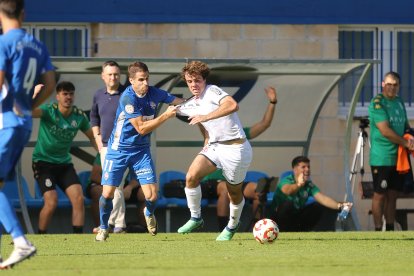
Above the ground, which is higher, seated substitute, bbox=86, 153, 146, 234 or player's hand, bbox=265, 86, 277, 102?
player's hand, bbox=265, 86, 277, 102

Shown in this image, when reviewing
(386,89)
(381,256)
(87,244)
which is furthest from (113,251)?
(386,89)

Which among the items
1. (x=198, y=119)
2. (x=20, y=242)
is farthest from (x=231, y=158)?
(x=20, y=242)

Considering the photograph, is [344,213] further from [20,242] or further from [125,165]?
[20,242]

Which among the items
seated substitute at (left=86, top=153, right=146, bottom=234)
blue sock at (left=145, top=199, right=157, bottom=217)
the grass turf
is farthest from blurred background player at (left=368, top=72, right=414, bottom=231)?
blue sock at (left=145, top=199, right=157, bottom=217)

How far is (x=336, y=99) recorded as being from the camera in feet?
62.0

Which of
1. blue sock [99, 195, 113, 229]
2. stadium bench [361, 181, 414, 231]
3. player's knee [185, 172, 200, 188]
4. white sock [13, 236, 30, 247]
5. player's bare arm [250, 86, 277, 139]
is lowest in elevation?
stadium bench [361, 181, 414, 231]

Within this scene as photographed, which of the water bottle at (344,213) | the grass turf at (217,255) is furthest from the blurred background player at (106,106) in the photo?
the water bottle at (344,213)

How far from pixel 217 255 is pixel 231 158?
199 cm

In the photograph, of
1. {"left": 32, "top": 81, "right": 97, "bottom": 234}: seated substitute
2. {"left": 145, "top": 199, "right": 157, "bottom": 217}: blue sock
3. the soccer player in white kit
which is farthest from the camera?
{"left": 32, "top": 81, "right": 97, "bottom": 234}: seated substitute

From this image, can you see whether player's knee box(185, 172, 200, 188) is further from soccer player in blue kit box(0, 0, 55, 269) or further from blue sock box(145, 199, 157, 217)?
soccer player in blue kit box(0, 0, 55, 269)

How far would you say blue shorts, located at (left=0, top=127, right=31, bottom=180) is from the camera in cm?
953

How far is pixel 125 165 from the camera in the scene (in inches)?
531

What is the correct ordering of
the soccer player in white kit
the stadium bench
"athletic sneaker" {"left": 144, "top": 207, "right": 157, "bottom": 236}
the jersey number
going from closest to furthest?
the jersey number, the soccer player in white kit, "athletic sneaker" {"left": 144, "top": 207, "right": 157, "bottom": 236}, the stadium bench

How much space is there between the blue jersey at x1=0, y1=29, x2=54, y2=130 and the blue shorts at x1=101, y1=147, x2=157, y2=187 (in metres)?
3.71
